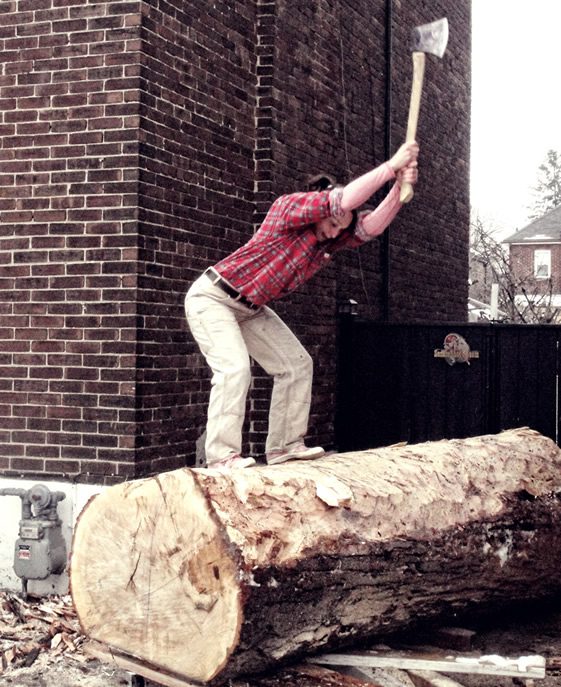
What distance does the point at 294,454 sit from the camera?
18.5 ft

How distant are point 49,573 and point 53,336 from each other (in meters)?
1.48

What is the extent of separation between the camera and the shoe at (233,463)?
5212 mm

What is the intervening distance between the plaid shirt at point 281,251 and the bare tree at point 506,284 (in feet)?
31.1

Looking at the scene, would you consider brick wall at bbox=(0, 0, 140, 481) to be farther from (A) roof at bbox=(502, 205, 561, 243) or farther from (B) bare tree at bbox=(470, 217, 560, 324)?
(A) roof at bbox=(502, 205, 561, 243)

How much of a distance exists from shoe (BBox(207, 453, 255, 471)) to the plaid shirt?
0.85 metres

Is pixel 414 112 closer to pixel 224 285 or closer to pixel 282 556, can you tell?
pixel 224 285

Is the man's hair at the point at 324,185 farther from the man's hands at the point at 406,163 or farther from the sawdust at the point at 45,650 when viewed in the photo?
the sawdust at the point at 45,650

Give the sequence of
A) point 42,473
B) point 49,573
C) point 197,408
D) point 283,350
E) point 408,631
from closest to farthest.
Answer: point 408,631
point 283,350
point 49,573
point 42,473
point 197,408

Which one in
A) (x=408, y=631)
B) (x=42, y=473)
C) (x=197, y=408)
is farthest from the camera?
(x=197, y=408)

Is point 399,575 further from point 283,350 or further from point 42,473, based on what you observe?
point 42,473

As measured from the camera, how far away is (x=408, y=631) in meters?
5.32

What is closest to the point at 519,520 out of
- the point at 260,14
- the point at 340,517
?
the point at 340,517

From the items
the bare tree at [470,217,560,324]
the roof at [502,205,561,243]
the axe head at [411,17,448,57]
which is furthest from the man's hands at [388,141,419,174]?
the roof at [502,205,561,243]

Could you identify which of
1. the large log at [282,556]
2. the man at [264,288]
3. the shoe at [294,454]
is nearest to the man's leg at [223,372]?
the man at [264,288]
